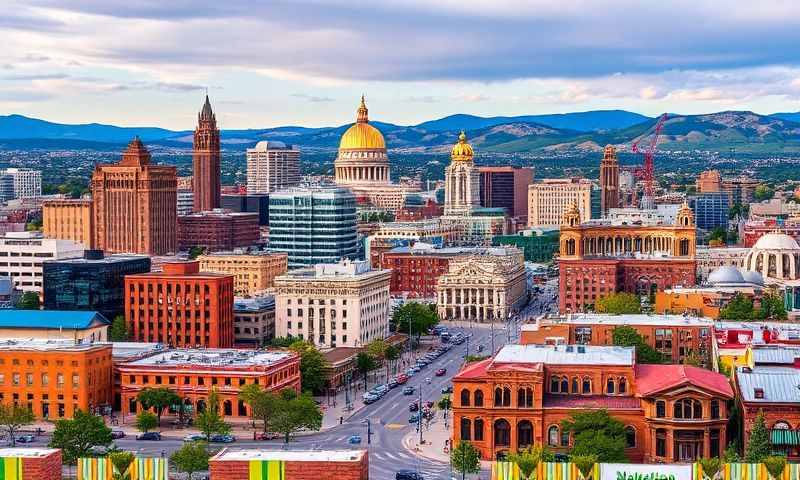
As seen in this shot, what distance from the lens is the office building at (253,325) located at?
18312cm

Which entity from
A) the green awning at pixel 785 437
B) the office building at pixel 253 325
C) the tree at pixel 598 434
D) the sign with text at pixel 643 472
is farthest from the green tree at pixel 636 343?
the sign with text at pixel 643 472

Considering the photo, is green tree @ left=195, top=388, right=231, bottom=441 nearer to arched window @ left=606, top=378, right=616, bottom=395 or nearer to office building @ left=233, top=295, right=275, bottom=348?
arched window @ left=606, top=378, right=616, bottom=395

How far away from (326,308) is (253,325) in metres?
8.18

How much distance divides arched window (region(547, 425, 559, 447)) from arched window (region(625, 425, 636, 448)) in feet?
16.1

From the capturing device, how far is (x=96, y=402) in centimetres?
14038

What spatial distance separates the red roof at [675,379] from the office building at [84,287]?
74.8m

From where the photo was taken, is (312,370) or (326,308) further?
(326,308)

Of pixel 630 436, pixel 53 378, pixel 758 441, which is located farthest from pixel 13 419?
pixel 758 441

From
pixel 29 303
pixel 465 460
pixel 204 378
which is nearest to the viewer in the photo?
pixel 465 460

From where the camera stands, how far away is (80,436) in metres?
117

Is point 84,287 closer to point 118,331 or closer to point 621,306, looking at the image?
point 118,331

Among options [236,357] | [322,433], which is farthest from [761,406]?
[236,357]

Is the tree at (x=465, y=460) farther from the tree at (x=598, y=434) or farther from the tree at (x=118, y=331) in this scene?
the tree at (x=118, y=331)

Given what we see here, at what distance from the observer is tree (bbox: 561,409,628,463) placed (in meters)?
109
